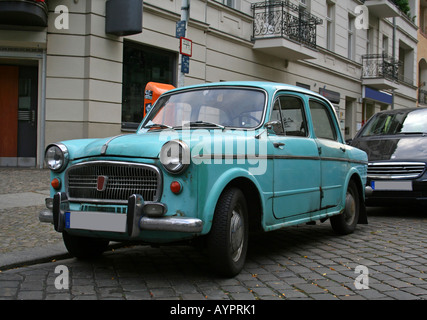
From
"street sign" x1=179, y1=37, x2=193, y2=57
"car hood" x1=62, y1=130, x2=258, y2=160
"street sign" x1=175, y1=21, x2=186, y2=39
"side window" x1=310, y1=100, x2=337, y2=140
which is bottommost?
"car hood" x1=62, y1=130, x2=258, y2=160

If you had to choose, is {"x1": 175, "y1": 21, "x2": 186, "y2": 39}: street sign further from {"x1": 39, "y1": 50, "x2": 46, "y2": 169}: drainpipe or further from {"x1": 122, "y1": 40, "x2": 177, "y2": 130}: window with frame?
{"x1": 39, "y1": 50, "x2": 46, "y2": 169}: drainpipe

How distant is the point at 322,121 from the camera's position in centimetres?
584

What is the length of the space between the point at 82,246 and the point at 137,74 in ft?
31.0

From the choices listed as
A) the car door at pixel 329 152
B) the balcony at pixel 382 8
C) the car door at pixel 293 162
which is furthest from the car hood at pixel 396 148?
the balcony at pixel 382 8

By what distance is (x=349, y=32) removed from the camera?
24.2 metres

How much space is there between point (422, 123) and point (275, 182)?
4.95 metres

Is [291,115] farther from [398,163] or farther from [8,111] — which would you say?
[8,111]

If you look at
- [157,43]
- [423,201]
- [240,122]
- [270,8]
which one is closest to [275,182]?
[240,122]

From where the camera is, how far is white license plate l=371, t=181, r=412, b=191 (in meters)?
7.38

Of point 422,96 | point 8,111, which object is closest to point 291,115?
point 8,111

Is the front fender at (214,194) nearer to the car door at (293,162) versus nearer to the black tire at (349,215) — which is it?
the car door at (293,162)

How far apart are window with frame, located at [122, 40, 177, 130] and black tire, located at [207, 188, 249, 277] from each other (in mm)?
9335

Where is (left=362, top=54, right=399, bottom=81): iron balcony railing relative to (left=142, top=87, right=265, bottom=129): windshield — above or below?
above

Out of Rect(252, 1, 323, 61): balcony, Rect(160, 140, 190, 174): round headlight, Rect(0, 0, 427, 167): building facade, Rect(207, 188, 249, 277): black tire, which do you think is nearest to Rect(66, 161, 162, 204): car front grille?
Rect(160, 140, 190, 174): round headlight
